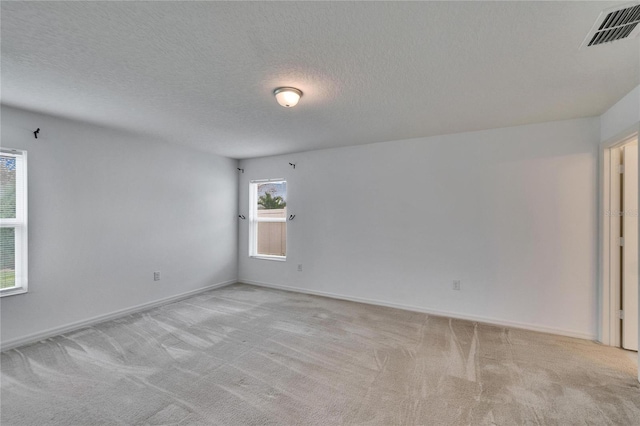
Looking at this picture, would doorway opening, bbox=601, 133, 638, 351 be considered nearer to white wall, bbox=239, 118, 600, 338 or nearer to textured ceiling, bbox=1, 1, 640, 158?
white wall, bbox=239, 118, 600, 338

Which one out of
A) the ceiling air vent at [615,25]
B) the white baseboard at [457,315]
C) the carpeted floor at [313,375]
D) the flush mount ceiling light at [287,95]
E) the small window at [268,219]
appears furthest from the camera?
the small window at [268,219]

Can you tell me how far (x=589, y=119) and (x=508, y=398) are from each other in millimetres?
3067

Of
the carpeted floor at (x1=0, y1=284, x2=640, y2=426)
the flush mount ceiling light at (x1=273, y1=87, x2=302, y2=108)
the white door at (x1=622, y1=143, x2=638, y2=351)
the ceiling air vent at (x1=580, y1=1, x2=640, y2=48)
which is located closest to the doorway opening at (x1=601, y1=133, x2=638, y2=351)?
the white door at (x1=622, y1=143, x2=638, y2=351)

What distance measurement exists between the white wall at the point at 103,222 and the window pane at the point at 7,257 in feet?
0.49

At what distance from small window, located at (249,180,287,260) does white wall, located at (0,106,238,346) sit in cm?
77

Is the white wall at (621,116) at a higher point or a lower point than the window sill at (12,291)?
higher

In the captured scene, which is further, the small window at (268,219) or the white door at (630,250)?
the small window at (268,219)

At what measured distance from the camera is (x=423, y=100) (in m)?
2.66

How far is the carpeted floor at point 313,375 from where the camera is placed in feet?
6.13

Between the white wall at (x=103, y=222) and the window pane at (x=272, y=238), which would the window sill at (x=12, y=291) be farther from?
the window pane at (x=272, y=238)

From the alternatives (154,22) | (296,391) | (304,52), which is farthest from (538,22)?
(296,391)

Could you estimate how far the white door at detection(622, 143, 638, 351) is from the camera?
2756 millimetres

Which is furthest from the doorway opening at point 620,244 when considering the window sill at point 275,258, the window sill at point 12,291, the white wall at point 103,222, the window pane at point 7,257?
the window pane at point 7,257

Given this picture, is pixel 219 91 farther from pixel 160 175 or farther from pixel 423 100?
pixel 160 175
